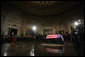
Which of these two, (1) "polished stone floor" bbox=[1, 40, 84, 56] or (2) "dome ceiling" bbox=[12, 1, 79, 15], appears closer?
(1) "polished stone floor" bbox=[1, 40, 84, 56]

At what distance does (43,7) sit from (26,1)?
14.4 ft

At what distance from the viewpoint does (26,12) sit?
52.4ft

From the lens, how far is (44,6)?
14422 mm

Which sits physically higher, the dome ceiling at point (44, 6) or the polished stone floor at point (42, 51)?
the dome ceiling at point (44, 6)

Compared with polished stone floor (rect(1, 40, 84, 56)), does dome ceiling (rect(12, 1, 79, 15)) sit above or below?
above

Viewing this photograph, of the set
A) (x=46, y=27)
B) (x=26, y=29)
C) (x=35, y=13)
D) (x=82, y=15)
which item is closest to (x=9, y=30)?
(x=26, y=29)

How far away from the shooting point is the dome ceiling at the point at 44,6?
1273cm

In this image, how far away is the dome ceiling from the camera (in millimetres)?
12727

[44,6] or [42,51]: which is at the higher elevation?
[44,6]

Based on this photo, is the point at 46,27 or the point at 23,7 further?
the point at 46,27

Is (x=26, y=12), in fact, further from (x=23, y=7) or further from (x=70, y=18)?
(x=70, y=18)

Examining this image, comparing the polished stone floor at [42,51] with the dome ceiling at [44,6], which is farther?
the dome ceiling at [44,6]

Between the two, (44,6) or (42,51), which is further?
(44,6)

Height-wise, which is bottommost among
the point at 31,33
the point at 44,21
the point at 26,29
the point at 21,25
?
the point at 31,33
